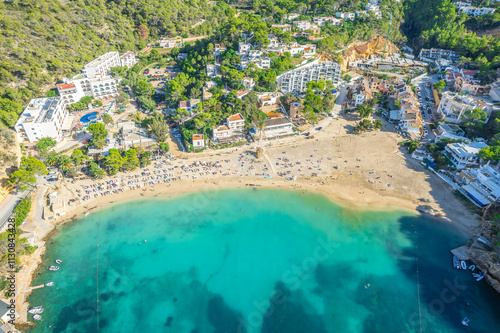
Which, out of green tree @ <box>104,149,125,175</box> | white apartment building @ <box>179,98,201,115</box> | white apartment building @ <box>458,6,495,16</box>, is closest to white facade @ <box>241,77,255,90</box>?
white apartment building @ <box>179,98,201,115</box>

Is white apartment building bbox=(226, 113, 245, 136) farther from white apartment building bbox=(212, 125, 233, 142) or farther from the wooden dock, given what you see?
the wooden dock

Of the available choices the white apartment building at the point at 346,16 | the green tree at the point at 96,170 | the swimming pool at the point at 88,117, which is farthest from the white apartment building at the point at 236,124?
the white apartment building at the point at 346,16

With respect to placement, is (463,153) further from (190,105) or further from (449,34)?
(449,34)

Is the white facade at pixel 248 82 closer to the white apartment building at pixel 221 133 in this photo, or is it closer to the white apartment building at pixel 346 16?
the white apartment building at pixel 221 133

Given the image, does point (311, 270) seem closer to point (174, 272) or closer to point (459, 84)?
point (174, 272)

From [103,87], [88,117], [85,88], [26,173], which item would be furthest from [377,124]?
[85,88]

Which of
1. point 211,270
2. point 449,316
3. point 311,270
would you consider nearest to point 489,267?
point 449,316

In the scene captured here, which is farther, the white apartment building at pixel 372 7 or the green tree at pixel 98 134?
the white apartment building at pixel 372 7
